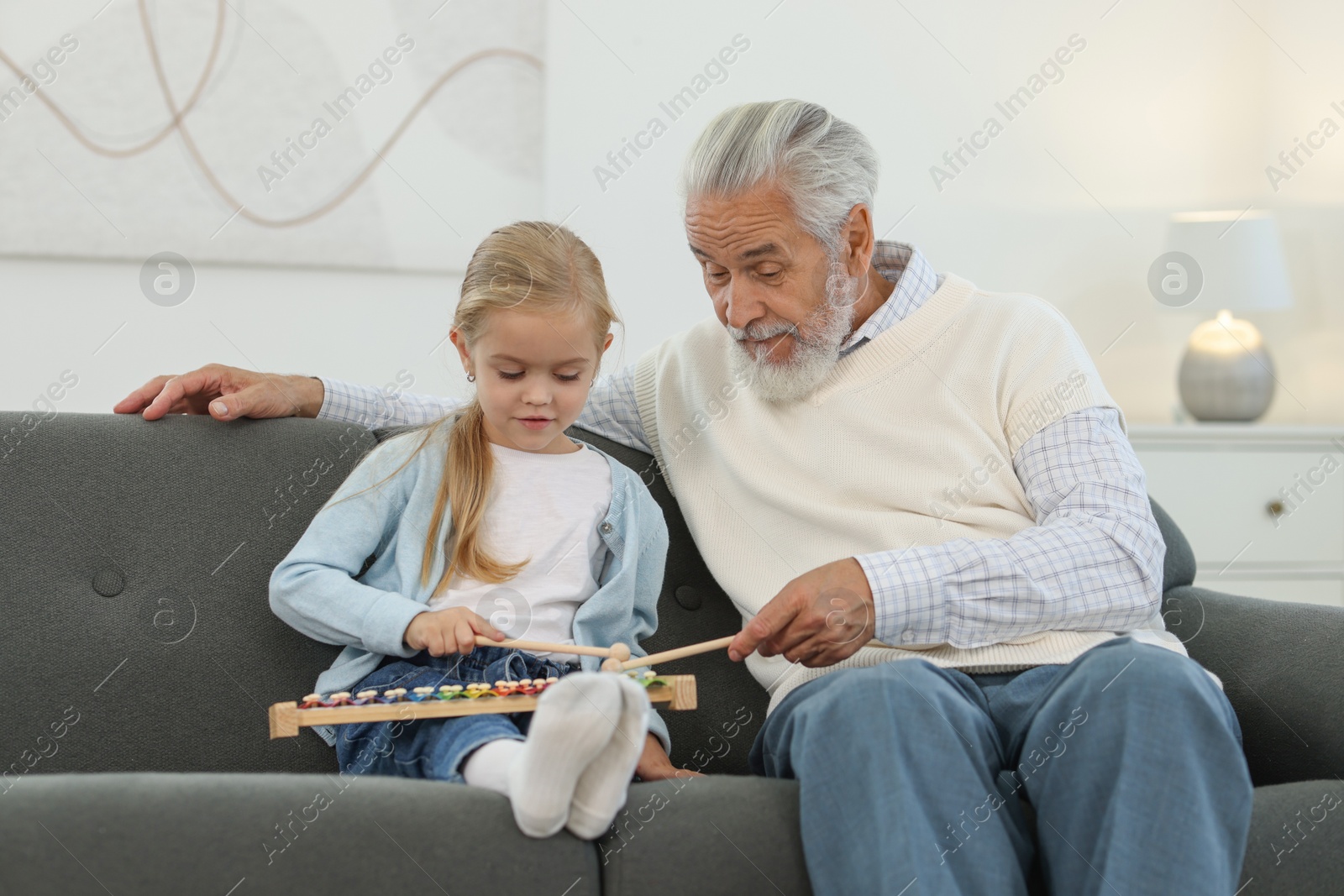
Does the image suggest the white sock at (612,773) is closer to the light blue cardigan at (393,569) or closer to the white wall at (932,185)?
the light blue cardigan at (393,569)

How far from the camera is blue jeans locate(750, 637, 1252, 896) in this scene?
98cm

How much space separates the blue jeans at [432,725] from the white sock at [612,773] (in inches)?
6.1

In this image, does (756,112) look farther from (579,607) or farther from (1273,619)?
(1273,619)

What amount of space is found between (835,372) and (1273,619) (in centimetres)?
63

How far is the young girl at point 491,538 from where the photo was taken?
125 centimetres

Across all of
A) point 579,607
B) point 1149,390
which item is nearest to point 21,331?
point 579,607

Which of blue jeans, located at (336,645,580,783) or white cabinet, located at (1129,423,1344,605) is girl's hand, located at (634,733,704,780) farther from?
white cabinet, located at (1129,423,1344,605)

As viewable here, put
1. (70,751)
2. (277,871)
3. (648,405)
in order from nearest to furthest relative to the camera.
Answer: (277,871) < (70,751) < (648,405)

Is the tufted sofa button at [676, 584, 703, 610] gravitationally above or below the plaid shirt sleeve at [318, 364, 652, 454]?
below

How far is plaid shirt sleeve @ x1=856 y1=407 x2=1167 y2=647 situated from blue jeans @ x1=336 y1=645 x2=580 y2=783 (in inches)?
15.9

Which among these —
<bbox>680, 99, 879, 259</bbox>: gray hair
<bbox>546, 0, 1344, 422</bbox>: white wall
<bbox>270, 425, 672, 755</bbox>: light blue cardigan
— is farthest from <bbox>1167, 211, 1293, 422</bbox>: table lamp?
<bbox>270, 425, 672, 755</bbox>: light blue cardigan

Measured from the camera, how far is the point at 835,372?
1.55 m

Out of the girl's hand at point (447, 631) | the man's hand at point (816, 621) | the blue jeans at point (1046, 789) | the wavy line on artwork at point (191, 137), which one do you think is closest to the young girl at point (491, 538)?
the girl's hand at point (447, 631)

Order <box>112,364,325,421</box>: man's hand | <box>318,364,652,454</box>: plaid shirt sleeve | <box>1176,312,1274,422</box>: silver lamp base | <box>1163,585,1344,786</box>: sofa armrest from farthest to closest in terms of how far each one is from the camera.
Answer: <box>1176,312,1274,422</box>: silver lamp base
<box>318,364,652,454</box>: plaid shirt sleeve
<box>112,364,325,421</box>: man's hand
<box>1163,585,1344,786</box>: sofa armrest
